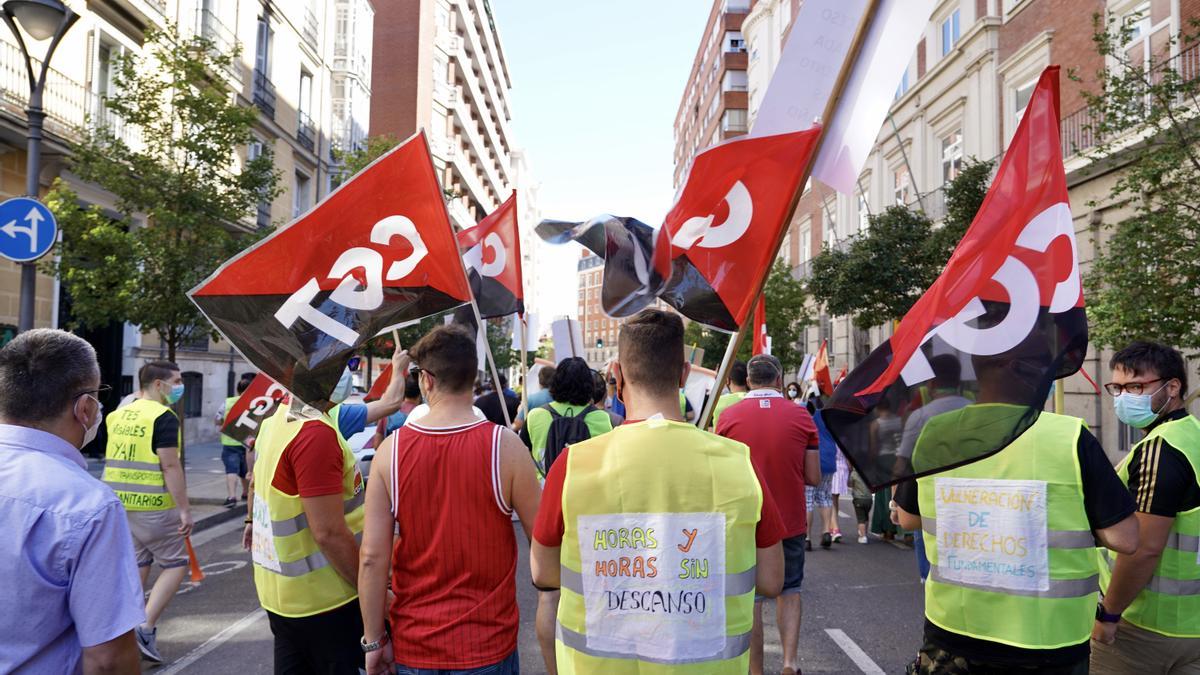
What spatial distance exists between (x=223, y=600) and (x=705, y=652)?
19.0 ft

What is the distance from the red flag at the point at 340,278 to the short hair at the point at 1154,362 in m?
2.72

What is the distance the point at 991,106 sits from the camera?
68.1ft

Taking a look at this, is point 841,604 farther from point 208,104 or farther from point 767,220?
point 208,104

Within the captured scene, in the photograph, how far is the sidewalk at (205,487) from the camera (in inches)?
420

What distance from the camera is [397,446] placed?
117 inches

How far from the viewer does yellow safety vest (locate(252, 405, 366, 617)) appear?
11.1ft

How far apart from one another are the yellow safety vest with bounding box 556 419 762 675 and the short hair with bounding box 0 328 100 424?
52.3 inches

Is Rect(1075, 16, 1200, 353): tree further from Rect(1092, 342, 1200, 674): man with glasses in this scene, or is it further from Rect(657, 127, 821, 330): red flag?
Rect(657, 127, 821, 330): red flag

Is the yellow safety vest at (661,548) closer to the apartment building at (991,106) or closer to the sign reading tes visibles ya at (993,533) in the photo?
the sign reading tes visibles ya at (993,533)

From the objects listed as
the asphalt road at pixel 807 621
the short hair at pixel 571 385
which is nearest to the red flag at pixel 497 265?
the short hair at pixel 571 385

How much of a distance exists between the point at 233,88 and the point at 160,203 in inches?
270

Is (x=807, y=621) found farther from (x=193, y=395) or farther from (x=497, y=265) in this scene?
(x=193, y=395)

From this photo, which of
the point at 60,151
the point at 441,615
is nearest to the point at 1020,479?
the point at 441,615

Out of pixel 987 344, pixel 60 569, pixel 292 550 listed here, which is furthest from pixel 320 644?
pixel 987 344
